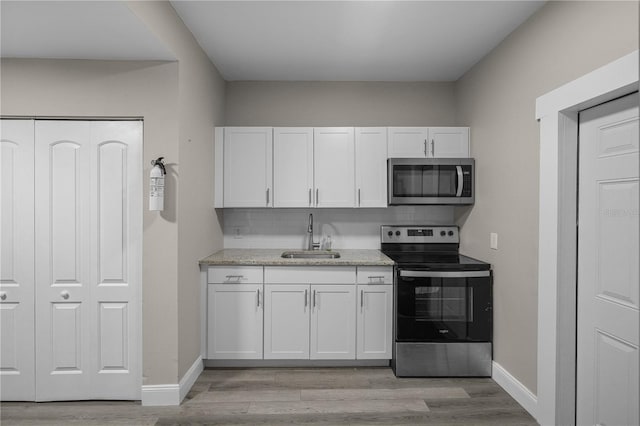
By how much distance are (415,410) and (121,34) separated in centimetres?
296

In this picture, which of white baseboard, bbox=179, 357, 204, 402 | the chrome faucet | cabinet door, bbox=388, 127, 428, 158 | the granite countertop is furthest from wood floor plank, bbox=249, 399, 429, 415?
cabinet door, bbox=388, 127, 428, 158

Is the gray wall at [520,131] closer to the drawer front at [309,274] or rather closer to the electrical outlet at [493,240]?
the electrical outlet at [493,240]

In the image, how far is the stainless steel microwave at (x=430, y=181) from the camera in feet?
10.7

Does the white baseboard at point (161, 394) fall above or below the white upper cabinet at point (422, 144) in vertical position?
below

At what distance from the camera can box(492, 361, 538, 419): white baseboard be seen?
2.36m

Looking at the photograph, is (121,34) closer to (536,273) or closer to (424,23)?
(424,23)

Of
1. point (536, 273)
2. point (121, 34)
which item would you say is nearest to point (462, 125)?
point (536, 273)

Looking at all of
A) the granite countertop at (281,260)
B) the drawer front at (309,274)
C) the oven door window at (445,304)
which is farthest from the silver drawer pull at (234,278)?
the oven door window at (445,304)

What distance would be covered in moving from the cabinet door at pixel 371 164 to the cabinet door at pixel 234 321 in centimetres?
131

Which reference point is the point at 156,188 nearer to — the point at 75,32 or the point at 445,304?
the point at 75,32

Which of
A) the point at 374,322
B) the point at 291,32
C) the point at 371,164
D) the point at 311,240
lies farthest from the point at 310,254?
the point at 291,32

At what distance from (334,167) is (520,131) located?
→ 1544mm

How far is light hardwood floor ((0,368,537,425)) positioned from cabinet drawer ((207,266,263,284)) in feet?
2.49

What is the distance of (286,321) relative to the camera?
305 centimetres
